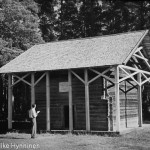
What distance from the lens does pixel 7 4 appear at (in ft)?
95.1

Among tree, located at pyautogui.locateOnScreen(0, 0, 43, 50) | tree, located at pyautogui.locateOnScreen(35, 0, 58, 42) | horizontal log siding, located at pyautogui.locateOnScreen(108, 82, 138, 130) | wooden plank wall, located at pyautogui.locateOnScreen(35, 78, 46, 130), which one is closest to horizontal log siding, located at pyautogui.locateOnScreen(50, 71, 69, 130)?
wooden plank wall, located at pyautogui.locateOnScreen(35, 78, 46, 130)

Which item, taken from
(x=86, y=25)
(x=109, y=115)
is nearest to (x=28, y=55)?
(x=109, y=115)

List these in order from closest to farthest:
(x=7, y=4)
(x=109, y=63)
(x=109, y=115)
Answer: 1. (x=109, y=63)
2. (x=109, y=115)
3. (x=7, y=4)

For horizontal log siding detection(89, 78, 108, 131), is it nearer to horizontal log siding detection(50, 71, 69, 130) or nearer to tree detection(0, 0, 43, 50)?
horizontal log siding detection(50, 71, 69, 130)

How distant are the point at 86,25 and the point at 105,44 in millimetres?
23762

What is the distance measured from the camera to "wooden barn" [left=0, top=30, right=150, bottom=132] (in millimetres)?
19562

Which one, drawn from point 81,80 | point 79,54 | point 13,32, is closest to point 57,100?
point 79,54

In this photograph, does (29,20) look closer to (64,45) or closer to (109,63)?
(64,45)

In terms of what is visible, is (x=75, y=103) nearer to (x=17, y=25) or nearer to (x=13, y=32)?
(x=17, y=25)

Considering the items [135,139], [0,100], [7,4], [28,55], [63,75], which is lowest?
[135,139]

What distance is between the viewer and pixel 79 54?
21.4 metres

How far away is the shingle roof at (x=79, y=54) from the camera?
757 inches

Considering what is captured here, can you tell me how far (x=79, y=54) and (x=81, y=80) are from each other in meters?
3.01

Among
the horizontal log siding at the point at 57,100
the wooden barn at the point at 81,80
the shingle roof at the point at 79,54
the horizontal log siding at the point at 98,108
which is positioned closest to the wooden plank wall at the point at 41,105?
the wooden barn at the point at 81,80
